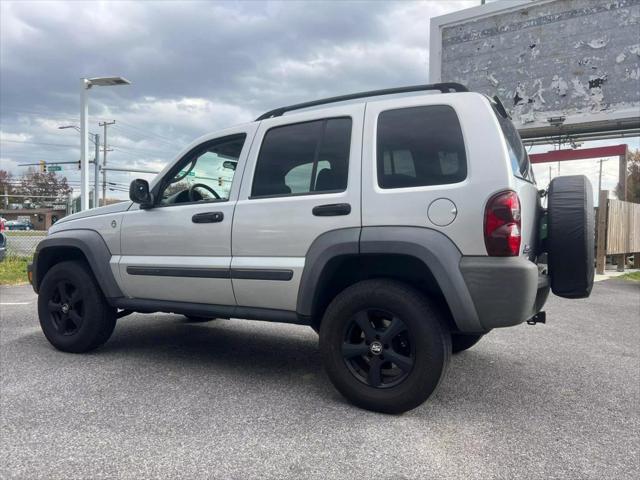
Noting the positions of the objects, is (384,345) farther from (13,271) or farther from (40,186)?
(40,186)

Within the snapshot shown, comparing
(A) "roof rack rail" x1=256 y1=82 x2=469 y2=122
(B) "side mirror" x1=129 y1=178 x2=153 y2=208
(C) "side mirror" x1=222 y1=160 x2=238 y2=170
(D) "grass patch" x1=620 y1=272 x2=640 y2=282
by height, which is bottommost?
(D) "grass patch" x1=620 y1=272 x2=640 y2=282

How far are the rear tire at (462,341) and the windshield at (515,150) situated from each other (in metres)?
1.37

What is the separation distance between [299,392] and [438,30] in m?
14.2

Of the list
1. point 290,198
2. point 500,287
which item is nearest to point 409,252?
point 500,287

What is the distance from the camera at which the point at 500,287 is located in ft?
8.89

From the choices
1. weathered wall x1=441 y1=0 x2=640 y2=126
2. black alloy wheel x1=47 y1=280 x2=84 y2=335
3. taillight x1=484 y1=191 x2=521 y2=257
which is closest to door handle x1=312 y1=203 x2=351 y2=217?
taillight x1=484 y1=191 x2=521 y2=257

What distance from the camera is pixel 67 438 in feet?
8.79

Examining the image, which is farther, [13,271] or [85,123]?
[85,123]

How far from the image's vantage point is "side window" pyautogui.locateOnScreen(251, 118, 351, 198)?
10.8 ft

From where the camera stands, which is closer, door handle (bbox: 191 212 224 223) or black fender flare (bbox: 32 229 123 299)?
door handle (bbox: 191 212 224 223)

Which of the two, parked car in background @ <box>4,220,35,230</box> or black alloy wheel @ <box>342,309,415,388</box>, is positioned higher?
parked car in background @ <box>4,220,35,230</box>

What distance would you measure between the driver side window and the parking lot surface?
1.38 m

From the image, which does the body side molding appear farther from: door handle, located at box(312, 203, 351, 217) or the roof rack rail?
the roof rack rail

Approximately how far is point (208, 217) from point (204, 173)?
528 millimetres
